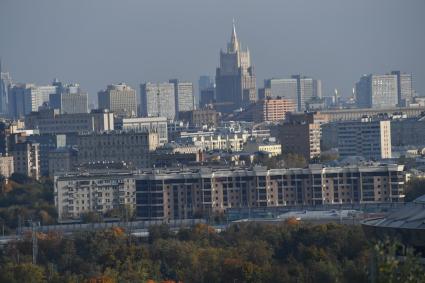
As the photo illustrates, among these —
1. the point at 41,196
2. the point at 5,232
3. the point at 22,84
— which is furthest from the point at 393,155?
the point at 22,84

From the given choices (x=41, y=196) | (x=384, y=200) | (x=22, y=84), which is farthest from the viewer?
(x=22, y=84)

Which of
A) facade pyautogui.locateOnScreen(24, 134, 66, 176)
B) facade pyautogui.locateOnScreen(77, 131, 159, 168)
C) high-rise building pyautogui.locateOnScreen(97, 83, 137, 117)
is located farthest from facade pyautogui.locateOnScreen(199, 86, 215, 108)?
facade pyautogui.locateOnScreen(77, 131, 159, 168)

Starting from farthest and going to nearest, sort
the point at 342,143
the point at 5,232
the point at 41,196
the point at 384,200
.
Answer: the point at 342,143 → the point at 41,196 → the point at 384,200 → the point at 5,232

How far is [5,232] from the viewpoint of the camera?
3338 centimetres

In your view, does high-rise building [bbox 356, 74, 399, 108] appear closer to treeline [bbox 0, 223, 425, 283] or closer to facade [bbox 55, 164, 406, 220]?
facade [bbox 55, 164, 406, 220]

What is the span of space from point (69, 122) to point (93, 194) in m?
31.0

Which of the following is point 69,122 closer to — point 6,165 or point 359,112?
point 359,112

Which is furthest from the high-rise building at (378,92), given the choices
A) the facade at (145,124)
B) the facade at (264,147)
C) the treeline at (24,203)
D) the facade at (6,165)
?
the treeline at (24,203)

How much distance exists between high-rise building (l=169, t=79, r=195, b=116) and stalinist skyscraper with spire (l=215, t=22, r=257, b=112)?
1.42 m

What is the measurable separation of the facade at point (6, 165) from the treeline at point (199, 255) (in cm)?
2206

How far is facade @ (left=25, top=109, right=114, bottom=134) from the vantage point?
6769cm

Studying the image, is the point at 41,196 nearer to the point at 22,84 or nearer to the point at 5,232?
the point at 5,232

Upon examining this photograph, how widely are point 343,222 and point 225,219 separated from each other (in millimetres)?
5996

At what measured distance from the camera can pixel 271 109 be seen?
277ft
